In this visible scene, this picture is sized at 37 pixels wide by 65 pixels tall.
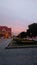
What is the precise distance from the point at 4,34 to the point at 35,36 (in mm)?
63914

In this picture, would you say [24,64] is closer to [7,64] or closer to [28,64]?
[28,64]

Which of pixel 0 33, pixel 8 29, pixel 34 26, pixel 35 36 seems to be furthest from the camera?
pixel 8 29

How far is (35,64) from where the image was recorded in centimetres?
836

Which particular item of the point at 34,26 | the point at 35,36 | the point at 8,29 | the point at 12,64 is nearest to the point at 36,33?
the point at 35,36

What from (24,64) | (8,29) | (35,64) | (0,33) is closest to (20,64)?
(24,64)

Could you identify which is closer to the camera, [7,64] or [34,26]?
[7,64]

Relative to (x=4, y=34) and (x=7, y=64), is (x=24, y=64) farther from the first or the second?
(x=4, y=34)

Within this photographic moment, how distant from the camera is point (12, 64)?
8.65 meters

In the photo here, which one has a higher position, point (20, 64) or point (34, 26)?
point (34, 26)

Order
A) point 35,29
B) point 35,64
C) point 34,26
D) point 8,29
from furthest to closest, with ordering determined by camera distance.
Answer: point 8,29, point 34,26, point 35,29, point 35,64

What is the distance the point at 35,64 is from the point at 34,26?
83.6 metres

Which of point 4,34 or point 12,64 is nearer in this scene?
point 12,64

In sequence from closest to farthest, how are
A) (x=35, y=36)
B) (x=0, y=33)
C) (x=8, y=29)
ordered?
(x=35, y=36)
(x=0, y=33)
(x=8, y=29)

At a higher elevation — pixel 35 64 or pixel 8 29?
pixel 8 29
